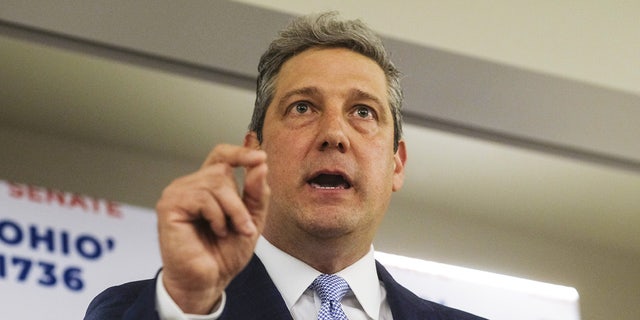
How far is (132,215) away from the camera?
Result: 74.6 inches

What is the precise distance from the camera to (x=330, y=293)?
3.87 ft

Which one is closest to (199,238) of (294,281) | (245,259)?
(245,259)

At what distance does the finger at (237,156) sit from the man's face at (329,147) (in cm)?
→ 32

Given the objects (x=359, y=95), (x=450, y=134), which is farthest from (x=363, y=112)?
(x=450, y=134)

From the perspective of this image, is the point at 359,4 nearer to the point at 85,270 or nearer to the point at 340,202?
the point at 85,270

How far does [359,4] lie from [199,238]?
4.66ft

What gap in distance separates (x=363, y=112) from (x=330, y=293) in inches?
10.7

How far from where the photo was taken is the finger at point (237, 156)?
0.85m

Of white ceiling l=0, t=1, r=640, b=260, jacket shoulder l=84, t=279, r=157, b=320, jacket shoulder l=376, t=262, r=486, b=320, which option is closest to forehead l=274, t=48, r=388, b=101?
jacket shoulder l=376, t=262, r=486, b=320

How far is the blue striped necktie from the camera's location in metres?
1.13

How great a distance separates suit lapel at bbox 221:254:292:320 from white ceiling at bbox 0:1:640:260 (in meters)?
0.95

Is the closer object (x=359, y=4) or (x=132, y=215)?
(x=132, y=215)

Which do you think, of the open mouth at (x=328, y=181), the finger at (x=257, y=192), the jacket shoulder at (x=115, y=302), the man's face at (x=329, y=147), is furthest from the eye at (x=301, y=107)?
the finger at (x=257, y=192)

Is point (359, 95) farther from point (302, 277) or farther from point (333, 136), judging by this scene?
point (302, 277)
